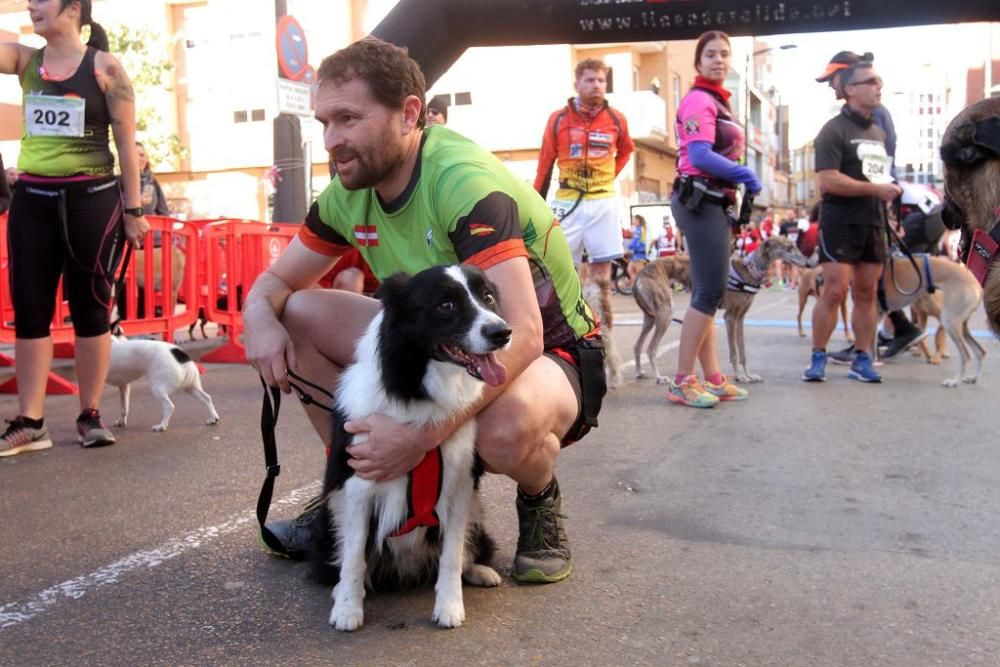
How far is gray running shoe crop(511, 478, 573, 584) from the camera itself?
2.83m

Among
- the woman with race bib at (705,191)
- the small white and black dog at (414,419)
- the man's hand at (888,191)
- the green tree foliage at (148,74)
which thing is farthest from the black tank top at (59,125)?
the green tree foliage at (148,74)

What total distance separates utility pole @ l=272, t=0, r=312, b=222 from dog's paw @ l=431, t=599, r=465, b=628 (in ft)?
34.6

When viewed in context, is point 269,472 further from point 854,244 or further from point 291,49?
point 291,49

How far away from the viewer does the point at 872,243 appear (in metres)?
6.78

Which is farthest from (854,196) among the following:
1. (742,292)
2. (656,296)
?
(656,296)

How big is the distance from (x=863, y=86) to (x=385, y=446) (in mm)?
5787

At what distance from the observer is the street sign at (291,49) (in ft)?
35.3

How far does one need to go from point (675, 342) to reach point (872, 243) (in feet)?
10.8

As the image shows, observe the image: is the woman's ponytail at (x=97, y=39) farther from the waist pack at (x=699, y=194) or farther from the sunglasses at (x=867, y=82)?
the sunglasses at (x=867, y=82)

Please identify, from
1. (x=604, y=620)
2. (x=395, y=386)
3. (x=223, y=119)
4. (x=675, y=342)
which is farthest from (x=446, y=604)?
(x=223, y=119)

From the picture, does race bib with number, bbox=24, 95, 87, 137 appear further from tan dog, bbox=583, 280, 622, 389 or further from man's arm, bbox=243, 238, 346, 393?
tan dog, bbox=583, 280, 622, 389

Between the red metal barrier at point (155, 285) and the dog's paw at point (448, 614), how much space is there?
511 cm

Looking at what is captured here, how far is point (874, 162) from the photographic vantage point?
6836mm

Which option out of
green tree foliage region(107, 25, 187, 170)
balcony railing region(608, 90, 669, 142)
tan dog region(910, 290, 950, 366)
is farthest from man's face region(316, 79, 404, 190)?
balcony railing region(608, 90, 669, 142)
